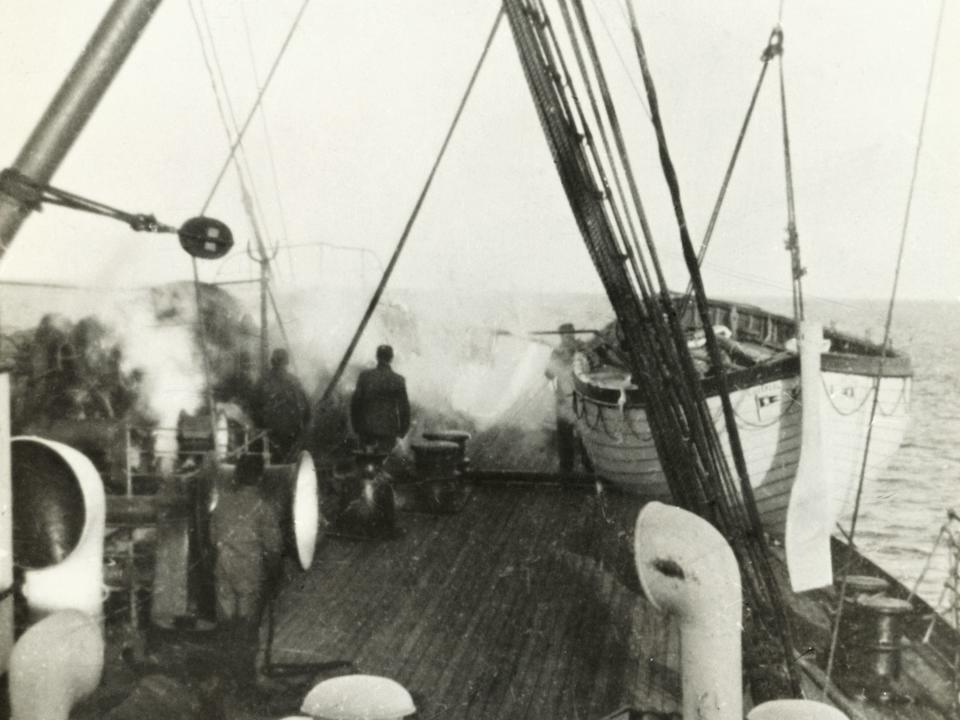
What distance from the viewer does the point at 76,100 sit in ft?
12.5

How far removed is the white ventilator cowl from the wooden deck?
1.79 metres

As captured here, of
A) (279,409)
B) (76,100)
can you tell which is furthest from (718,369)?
(279,409)

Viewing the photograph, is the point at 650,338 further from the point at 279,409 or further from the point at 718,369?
the point at 279,409

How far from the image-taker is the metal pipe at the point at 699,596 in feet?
12.5

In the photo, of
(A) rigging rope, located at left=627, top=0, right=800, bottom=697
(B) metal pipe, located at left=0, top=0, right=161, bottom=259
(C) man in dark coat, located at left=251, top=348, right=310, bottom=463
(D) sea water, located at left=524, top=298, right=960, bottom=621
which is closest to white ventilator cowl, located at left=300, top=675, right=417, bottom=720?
(B) metal pipe, located at left=0, top=0, right=161, bottom=259

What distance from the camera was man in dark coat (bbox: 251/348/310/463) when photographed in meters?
8.94

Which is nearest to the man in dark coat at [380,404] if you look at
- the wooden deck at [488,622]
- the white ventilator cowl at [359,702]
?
the wooden deck at [488,622]

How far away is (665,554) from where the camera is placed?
3.91 metres

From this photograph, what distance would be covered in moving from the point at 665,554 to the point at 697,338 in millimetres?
8719

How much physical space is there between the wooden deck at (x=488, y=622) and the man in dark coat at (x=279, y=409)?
163 centimetres

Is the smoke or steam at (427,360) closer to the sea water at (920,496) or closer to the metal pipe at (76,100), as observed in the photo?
the sea water at (920,496)

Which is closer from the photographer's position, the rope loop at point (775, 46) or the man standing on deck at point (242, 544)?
the man standing on deck at point (242, 544)

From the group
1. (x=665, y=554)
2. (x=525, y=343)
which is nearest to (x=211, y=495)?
(x=665, y=554)

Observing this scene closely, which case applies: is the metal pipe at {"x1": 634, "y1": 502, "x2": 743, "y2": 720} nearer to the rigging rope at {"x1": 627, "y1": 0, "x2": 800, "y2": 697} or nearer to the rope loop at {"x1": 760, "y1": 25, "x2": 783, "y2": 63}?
the rigging rope at {"x1": 627, "y1": 0, "x2": 800, "y2": 697}
